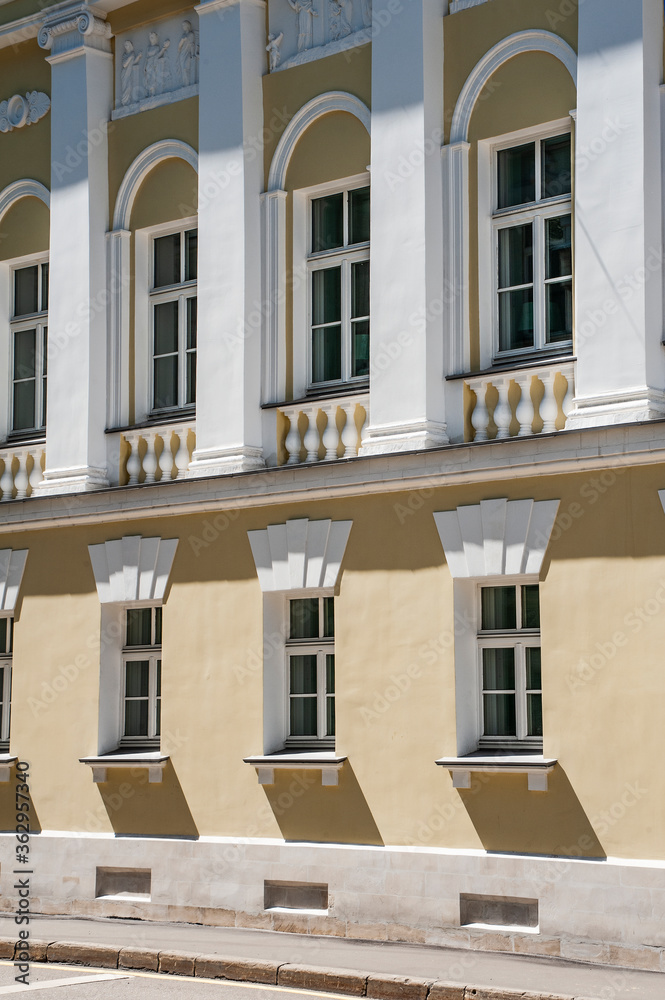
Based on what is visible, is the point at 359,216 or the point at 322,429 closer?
the point at 322,429

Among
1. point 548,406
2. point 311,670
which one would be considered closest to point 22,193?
point 311,670

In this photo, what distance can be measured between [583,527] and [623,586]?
0.64 meters

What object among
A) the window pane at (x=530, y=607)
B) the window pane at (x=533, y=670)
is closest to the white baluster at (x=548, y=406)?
the window pane at (x=530, y=607)

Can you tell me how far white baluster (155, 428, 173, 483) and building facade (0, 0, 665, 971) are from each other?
8 centimetres

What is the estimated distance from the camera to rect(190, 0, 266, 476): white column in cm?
1518

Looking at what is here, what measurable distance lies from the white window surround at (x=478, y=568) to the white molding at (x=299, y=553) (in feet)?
4.02

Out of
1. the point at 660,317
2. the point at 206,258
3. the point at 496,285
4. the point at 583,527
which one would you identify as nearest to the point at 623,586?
the point at 583,527

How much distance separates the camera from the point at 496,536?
13078mm

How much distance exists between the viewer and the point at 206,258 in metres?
15.6

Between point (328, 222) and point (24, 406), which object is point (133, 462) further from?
point (328, 222)

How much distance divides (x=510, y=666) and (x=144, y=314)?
6.24m

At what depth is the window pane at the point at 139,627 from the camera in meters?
16.0

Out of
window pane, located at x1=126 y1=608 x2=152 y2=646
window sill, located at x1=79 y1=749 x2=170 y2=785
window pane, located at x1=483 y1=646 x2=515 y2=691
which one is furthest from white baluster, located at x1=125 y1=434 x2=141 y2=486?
window pane, located at x1=483 y1=646 x2=515 y2=691

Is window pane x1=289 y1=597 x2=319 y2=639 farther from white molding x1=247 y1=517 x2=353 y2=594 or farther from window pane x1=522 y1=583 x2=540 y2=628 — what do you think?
window pane x1=522 y1=583 x2=540 y2=628
